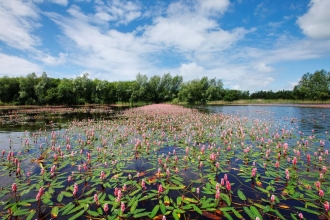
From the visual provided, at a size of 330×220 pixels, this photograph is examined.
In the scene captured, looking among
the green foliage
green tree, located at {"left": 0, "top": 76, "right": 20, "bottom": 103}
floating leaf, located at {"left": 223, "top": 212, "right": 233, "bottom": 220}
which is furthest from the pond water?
the green foliage

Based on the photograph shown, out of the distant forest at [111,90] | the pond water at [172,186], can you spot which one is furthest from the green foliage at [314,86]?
the pond water at [172,186]

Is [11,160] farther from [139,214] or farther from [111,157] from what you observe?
[139,214]

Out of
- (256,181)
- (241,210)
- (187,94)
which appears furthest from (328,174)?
(187,94)

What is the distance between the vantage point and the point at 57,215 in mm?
4309

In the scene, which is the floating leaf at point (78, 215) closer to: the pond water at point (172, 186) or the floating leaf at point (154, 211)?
the pond water at point (172, 186)

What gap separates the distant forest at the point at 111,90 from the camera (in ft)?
260

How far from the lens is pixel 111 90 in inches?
4003

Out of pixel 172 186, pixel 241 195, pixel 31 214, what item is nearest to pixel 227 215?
pixel 241 195

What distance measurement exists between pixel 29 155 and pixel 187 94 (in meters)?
96.4

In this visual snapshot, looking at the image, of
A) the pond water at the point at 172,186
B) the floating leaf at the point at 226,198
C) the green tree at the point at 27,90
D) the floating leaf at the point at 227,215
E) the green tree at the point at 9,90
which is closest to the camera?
the floating leaf at the point at 227,215

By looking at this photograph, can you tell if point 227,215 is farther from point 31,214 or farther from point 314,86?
point 314,86

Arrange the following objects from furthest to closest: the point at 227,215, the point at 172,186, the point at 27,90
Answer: the point at 27,90 < the point at 172,186 < the point at 227,215

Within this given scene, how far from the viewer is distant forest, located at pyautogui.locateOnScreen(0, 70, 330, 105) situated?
79312 mm

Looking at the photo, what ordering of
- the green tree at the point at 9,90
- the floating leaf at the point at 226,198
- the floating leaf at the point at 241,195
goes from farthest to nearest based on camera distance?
the green tree at the point at 9,90
the floating leaf at the point at 241,195
the floating leaf at the point at 226,198
